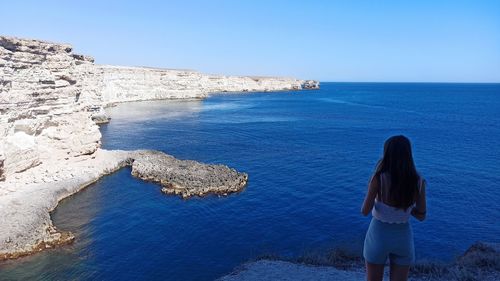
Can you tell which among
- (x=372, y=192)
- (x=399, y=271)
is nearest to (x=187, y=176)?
(x=399, y=271)

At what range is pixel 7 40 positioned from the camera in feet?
78.7

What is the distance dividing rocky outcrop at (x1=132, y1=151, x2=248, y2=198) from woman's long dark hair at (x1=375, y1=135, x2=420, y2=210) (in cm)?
2320

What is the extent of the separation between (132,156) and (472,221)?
27.4 meters

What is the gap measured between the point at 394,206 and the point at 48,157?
2843 cm

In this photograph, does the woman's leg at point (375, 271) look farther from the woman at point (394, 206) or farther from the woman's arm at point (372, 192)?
the woman's arm at point (372, 192)

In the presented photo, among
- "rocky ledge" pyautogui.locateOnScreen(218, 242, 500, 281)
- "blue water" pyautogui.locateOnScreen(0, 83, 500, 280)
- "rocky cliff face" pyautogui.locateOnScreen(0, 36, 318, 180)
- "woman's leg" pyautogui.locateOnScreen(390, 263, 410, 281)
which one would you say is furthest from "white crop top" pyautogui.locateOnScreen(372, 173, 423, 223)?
"rocky cliff face" pyautogui.locateOnScreen(0, 36, 318, 180)

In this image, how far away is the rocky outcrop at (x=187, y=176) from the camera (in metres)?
28.4

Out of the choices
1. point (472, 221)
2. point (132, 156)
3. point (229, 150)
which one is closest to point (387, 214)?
point (472, 221)

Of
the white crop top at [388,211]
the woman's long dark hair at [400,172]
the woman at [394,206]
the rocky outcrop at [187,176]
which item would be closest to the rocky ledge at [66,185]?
the rocky outcrop at [187,176]

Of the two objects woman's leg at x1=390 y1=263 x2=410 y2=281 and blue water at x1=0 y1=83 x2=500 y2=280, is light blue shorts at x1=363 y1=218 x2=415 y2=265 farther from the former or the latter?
A: blue water at x1=0 y1=83 x2=500 y2=280

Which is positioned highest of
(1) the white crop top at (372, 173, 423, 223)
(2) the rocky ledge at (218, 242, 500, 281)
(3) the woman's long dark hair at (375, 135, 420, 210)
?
(3) the woman's long dark hair at (375, 135, 420, 210)

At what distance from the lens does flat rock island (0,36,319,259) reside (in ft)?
68.5

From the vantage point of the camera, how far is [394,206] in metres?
5.14

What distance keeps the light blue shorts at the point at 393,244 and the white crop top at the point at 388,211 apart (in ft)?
0.26
